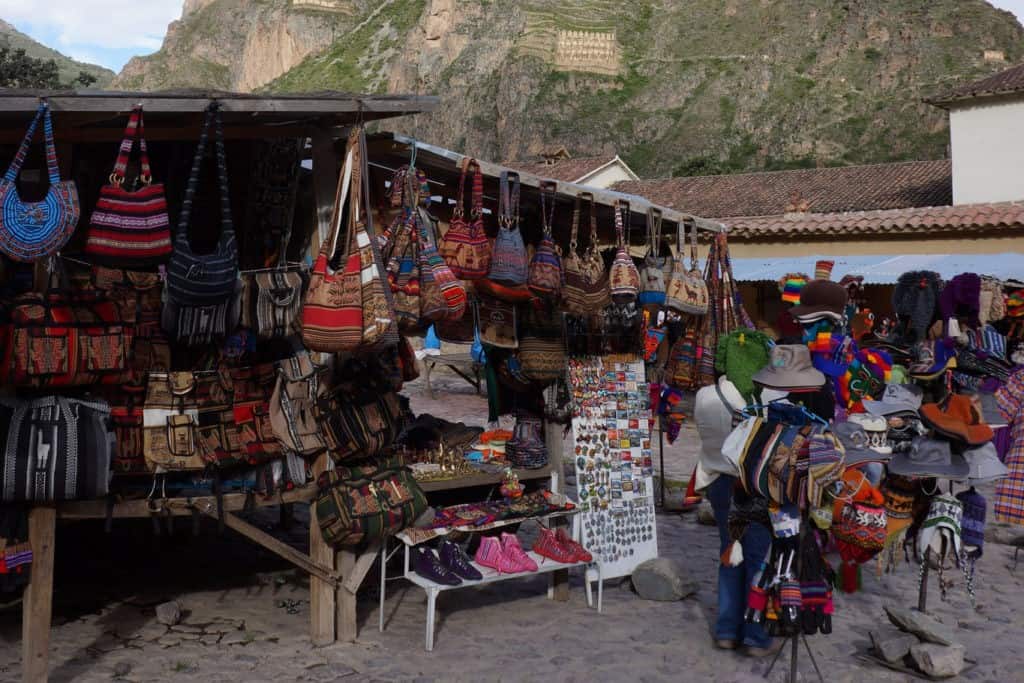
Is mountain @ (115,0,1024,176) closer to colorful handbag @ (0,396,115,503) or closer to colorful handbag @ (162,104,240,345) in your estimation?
colorful handbag @ (162,104,240,345)

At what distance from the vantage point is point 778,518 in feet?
14.7

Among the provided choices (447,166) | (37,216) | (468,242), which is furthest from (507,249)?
(37,216)

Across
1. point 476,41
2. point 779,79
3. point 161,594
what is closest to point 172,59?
point 476,41

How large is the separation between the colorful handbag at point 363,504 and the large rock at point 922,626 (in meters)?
2.88

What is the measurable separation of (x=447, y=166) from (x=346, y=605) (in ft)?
8.70

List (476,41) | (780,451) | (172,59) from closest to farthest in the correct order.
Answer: (780,451) < (476,41) < (172,59)

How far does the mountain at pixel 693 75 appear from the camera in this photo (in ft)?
171

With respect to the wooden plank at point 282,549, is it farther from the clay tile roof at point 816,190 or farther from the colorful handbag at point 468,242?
the clay tile roof at point 816,190

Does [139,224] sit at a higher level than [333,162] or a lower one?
lower

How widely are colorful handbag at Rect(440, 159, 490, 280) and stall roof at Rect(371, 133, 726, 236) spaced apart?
136mm

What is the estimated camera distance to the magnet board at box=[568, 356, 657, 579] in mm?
6402

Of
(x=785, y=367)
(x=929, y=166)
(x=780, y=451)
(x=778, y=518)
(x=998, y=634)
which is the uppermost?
(x=929, y=166)

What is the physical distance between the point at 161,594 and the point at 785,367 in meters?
4.28

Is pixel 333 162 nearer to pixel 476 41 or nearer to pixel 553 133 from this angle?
pixel 553 133
